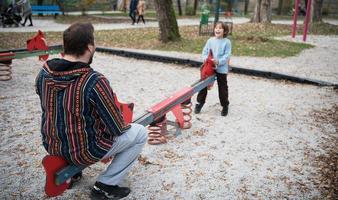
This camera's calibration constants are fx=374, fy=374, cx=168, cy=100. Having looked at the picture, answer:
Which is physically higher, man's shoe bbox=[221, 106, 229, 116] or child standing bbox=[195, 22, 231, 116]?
child standing bbox=[195, 22, 231, 116]

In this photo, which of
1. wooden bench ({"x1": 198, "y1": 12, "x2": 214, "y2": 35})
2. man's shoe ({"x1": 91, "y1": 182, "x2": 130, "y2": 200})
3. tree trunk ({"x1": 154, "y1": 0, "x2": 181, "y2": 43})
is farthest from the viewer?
wooden bench ({"x1": 198, "y1": 12, "x2": 214, "y2": 35})

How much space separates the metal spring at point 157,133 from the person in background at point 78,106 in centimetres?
150

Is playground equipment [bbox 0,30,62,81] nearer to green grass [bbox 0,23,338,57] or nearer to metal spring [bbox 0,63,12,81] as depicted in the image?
metal spring [bbox 0,63,12,81]

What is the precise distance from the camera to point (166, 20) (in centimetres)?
1262

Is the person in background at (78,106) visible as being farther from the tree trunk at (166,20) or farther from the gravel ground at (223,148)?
the tree trunk at (166,20)

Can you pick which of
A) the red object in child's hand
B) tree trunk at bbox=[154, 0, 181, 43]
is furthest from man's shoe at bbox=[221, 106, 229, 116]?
tree trunk at bbox=[154, 0, 181, 43]

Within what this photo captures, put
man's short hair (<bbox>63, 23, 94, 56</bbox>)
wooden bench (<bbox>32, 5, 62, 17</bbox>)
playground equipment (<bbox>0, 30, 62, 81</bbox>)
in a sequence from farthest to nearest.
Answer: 1. wooden bench (<bbox>32, 5, 62, 17</bbox>)
2. playground equipment (<bbox>0, 30, 62, 81</bbox>)
3. man's short hair (<bbox>63, 23, 94, 56</bbox>)

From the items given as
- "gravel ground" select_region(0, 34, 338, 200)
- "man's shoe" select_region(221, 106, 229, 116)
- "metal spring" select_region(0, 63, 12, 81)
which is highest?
"metal spring" select_region(0, 63, 12, 81)

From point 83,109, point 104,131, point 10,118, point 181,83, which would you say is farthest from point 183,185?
point 181,83

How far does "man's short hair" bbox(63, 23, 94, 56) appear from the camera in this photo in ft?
8.86

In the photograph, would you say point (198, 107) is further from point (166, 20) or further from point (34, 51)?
point (166, 20)

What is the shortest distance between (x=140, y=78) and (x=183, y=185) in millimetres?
4808

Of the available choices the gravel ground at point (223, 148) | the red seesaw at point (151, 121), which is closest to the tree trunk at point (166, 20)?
the gravel ground at point (223, 148)

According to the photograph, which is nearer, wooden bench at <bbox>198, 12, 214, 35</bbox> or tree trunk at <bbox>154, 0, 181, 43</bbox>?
tree trunk at <bbox>154, 0, 181, 43</bbox>
